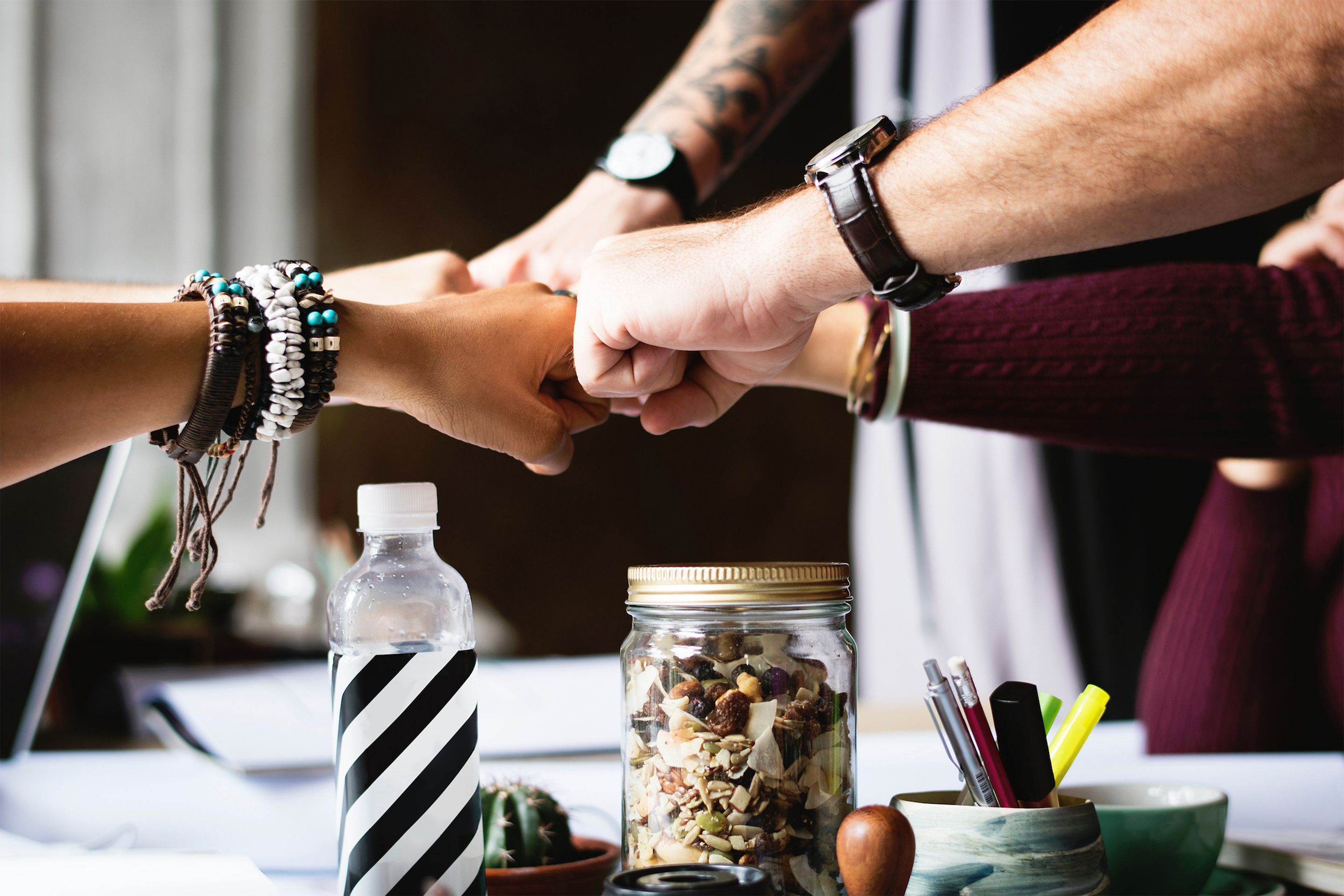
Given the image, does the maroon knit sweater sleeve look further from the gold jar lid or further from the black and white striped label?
the black and white striped label

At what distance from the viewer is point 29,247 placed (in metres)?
2.21

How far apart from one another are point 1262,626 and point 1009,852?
0.91m

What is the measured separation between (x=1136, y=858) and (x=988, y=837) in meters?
0.14

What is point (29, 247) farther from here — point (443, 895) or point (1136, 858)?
point (1136, 858)

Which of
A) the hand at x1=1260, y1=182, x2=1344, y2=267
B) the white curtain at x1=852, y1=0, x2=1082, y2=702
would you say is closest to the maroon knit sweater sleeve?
the hand at x1=1260, y1=182, x2=1344, y2=267

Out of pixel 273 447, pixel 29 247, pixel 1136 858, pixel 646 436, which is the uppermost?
pixel 29 247

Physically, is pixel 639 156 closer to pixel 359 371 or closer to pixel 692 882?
pixel 359 371

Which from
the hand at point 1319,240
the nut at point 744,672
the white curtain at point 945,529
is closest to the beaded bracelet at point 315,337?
the nut at point 744,672

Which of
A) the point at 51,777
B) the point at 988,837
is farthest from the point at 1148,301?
the point at 51,777

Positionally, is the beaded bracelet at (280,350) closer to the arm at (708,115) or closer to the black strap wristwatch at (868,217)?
the black strap wristwatch at (868,217)

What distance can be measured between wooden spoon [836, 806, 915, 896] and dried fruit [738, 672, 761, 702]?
6 cm

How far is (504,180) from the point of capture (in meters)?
2.35

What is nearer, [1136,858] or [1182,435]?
[1136,858]

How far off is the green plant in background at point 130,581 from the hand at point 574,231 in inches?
46.2
